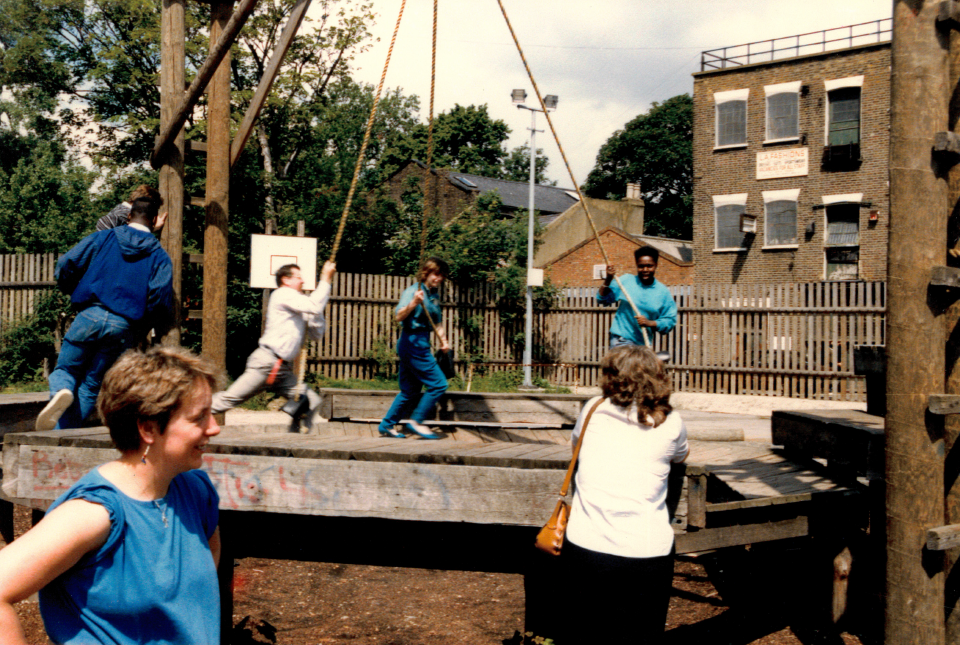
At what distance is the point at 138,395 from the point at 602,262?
3705cm

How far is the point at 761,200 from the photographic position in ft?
90.9

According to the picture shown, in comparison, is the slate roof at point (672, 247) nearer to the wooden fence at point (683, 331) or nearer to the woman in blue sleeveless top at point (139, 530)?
the wooden fence at point (683, 331)

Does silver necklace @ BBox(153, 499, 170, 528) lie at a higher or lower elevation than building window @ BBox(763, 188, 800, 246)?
lower

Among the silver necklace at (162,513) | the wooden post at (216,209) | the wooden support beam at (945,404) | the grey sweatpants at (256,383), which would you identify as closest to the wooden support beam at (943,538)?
the wooden support beam at (945,404)

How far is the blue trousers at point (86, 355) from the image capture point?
18.3 ft

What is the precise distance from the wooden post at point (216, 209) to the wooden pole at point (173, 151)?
8.3 inches

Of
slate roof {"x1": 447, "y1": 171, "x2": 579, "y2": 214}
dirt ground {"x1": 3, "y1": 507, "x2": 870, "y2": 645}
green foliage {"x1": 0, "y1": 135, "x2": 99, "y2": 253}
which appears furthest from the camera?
slate roof {"x1": 447, "y1": 171, "x2": 579, "y2": 214}

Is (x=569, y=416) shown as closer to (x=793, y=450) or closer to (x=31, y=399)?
(x=793, y=450)

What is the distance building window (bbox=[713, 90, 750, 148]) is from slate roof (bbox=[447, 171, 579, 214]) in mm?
17376

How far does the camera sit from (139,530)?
199cm

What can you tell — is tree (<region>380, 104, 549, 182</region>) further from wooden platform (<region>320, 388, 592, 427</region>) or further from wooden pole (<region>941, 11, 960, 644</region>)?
wooden pole (<region>941, 11, 960, 644</region>)

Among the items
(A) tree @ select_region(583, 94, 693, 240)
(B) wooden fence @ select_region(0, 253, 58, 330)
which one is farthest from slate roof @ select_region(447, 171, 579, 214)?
(B) wooden fence @ select_region(0, 253, 58, 330)

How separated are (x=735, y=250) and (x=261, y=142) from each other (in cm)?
1531

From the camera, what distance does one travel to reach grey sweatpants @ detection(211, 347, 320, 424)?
18.7 feet
